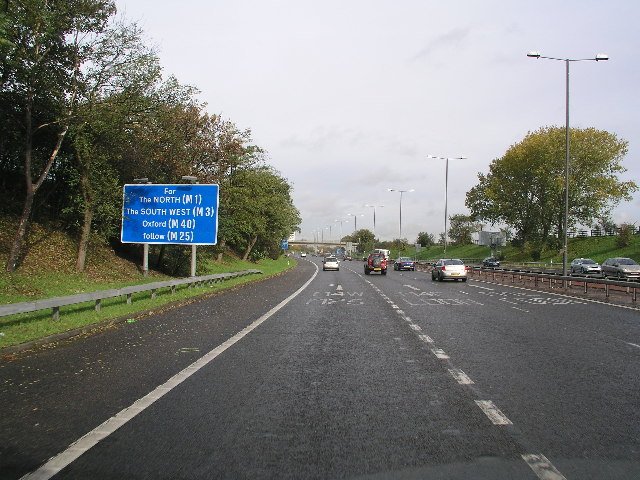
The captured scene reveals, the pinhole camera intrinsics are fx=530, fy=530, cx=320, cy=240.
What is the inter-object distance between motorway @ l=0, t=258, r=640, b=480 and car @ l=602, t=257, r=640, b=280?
27.1 metres

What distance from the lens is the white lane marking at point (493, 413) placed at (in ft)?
16.5

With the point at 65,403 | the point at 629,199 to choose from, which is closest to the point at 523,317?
the point at 65,403

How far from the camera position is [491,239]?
7300 cm

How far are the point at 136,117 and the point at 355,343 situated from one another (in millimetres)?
17083

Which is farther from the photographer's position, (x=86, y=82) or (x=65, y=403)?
(x=86, y=82)

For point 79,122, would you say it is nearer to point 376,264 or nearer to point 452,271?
point 452,271

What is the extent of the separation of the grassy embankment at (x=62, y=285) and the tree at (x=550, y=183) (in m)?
47.2

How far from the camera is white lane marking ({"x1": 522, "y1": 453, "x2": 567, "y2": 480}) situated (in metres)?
3.75

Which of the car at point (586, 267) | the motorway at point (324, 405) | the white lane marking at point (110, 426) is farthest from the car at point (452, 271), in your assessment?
the white lane marking at point (110, 426)

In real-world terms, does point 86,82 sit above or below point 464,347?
above

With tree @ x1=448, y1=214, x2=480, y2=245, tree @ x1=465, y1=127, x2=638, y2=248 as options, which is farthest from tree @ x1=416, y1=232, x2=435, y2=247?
tree @ x1=465, y1=127, x2=638, y2=248

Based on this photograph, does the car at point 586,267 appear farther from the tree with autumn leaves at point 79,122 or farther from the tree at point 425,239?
the tree at point 425,239

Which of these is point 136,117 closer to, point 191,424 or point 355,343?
point 355,343

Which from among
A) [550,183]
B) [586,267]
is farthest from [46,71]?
[550,183]
